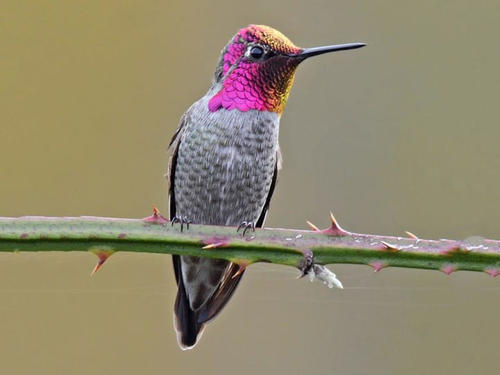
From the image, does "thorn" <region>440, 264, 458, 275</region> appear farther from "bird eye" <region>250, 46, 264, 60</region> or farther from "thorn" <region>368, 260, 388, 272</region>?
"bird eye" <region>250, 46, 264, 60</region>

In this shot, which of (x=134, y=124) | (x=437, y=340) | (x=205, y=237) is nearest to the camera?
(x=205, y=237)

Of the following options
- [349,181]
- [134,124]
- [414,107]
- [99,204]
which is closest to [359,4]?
[414,107]

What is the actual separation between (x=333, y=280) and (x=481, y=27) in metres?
3.50

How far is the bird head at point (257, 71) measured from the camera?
310 cm

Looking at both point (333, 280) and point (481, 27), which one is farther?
point (481, 27)

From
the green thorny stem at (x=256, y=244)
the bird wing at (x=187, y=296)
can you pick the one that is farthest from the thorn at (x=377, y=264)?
the bird wing at (x=187, y=296)

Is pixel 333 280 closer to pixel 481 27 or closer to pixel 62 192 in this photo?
pixel 62 192

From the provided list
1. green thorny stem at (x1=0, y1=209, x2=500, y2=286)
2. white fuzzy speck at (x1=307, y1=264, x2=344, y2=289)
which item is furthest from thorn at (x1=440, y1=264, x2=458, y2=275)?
white fuzzy speck at (x1=307, y1=264, x2=344, y2=289)

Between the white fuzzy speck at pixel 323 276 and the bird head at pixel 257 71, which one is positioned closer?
the white fuzzy speck at pixel 323 276

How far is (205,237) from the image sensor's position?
6.54 ft

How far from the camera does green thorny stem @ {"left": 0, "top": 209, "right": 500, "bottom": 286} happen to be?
69.8 inches

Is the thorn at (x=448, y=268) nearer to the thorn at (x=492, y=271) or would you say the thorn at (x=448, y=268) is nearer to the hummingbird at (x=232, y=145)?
the thorn at (x=492, y=271)

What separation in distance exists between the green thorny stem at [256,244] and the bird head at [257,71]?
1.25 metres

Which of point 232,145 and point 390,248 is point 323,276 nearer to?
point 390,248
